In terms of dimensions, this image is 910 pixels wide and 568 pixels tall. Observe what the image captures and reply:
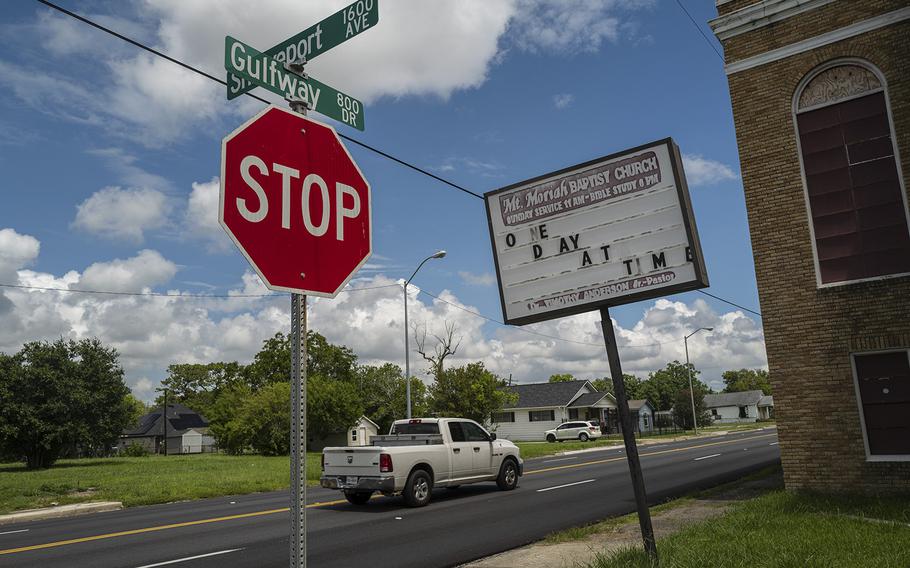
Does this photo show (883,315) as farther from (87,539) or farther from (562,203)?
(87,539)

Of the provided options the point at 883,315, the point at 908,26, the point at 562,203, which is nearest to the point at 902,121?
the point at 908,26

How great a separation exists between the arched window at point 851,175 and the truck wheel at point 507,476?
8870 mm

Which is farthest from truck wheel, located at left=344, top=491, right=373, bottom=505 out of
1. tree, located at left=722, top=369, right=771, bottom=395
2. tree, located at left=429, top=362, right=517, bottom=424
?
tree, located at left=722, top=369, right=771, bottom=395

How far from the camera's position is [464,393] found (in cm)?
4375

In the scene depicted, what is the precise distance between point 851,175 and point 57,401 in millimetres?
47336

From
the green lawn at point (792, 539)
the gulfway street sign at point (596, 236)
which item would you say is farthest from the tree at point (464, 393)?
the gulfway street sign at point (596, 236)

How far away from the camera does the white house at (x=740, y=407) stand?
10881cm

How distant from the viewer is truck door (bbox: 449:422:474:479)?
15828 millimetres

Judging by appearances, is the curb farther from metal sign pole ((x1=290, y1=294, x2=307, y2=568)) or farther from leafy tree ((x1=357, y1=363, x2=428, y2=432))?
leafy tree ((x1=357, y1=363, x2=428, y2=432))

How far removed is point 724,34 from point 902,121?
381cm

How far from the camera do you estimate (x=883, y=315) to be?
38.5 ft

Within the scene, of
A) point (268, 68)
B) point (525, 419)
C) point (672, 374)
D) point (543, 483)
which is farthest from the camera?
point (672, 374)

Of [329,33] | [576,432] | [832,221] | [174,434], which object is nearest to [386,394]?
[576,432]

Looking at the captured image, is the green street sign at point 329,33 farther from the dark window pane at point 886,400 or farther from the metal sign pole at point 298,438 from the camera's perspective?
the dark window pane at point 886,400
